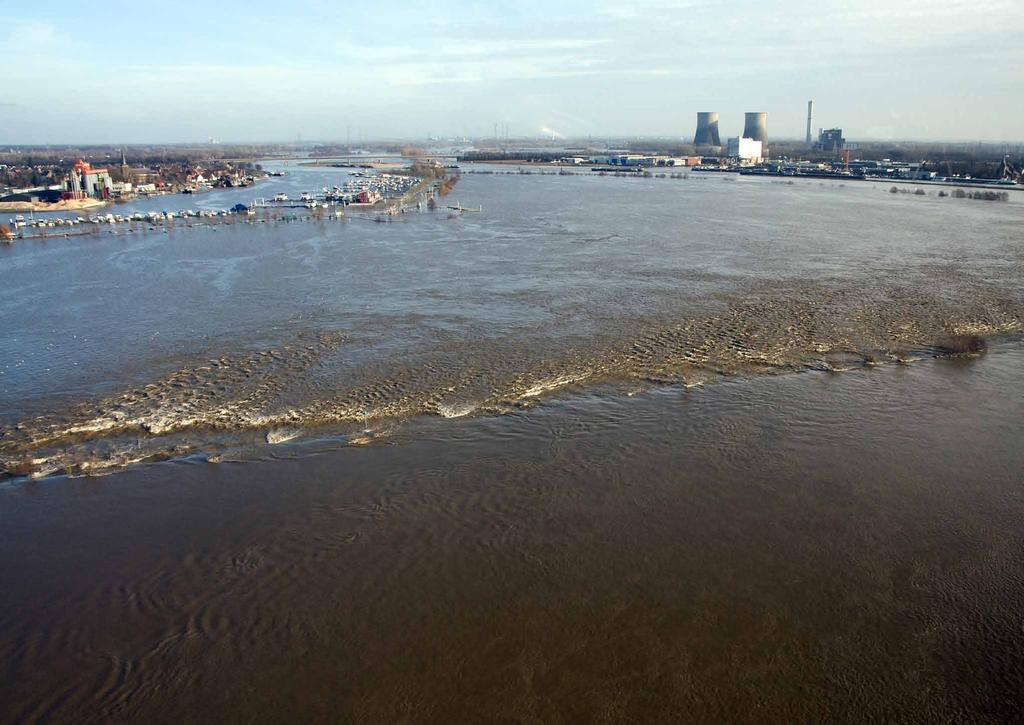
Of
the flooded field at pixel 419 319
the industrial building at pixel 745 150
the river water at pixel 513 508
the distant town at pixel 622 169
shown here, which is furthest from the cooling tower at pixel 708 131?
the river water at pixel 513 508

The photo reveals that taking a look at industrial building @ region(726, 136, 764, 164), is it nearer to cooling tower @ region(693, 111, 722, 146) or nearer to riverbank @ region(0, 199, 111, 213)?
cooling tower @ region(693, 111, 722, 146)

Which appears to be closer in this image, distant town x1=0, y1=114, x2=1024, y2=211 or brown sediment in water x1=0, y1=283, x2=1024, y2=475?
brown sediment in water x1=0, y1=283, x2=1024, y2=475

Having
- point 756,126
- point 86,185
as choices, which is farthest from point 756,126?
point 86,185

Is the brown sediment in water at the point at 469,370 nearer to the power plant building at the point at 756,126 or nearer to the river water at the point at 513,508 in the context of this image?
the river water at the point at 513,508

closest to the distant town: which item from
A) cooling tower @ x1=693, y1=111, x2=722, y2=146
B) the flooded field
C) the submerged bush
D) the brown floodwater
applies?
cooling tower @ x1=693, y1=111, x2=722, y2=146

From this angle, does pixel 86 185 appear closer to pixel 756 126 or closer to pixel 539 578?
pixel 539 578

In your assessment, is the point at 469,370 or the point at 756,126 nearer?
the point at 469,370

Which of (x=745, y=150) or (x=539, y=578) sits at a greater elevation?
(x=745, y=150)
